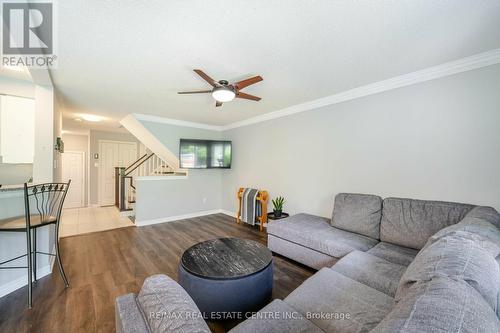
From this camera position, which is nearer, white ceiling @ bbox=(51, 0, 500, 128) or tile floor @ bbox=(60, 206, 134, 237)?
white ceiling @ bbox=(51, 0, 500, 128)

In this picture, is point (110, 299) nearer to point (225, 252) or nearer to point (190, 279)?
point (190, 279)

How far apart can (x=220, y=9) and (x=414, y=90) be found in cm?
241

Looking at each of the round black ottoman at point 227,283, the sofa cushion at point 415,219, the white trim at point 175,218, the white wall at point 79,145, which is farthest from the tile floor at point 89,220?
the sofa cushion at point 415,219

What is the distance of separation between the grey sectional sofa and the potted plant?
946mm

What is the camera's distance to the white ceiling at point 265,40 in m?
1.42

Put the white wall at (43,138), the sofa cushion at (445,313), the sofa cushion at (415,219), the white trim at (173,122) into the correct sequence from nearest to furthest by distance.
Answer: the sofa cushion at (445,313)
the sofa cushion at (415,219)
the white wall at (43,138)
the white trim at (173,122)

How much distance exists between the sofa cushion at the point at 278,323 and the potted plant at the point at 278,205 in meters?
2.52

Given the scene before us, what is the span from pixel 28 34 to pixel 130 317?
228 cm

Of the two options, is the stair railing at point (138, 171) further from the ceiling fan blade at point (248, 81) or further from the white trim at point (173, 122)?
the ceiling fan blade at point (248, 81)

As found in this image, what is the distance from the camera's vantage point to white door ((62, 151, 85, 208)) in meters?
6.19

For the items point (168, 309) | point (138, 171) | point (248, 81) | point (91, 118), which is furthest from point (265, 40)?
point (138, 171)

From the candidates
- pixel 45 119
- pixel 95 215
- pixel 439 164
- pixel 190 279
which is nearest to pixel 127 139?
pixel 95 215

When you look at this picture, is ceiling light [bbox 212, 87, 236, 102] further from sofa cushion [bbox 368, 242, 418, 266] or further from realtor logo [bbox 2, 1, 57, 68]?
sofa cushion [bbox 368, 242, 418, 266]

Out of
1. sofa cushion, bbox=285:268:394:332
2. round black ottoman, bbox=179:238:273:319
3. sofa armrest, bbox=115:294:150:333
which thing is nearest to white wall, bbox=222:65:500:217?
sofa cushion, bbox=285:268:394:332
